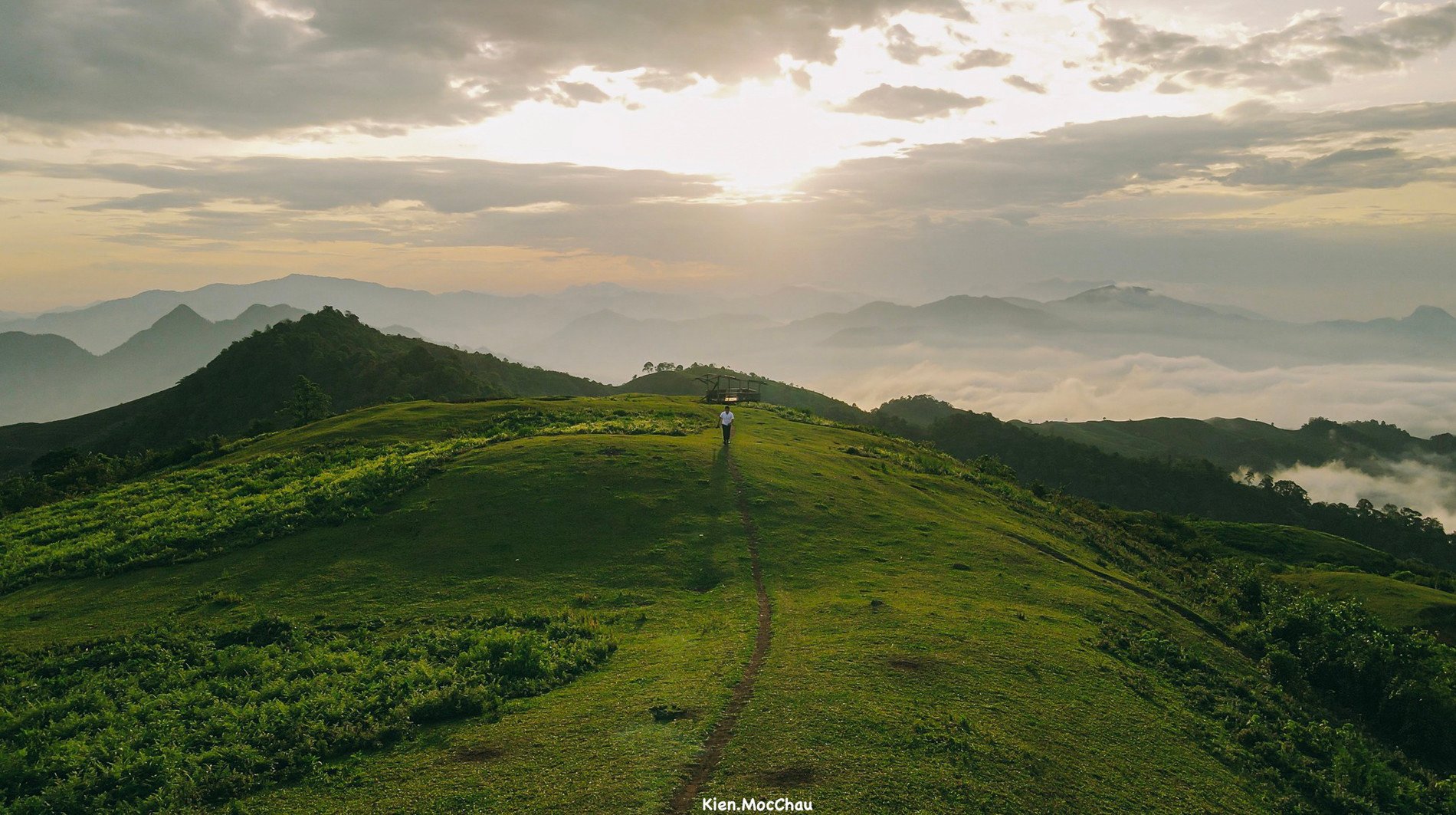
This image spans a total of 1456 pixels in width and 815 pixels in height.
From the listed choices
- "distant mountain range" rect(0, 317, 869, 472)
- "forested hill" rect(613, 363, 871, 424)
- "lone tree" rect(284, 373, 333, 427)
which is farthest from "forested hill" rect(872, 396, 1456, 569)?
"lone tree" rect(284, 373, 333, 427)

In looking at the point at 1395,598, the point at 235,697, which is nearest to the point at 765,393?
the point at 1395,598

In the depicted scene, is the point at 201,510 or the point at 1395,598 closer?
the point at 201,510

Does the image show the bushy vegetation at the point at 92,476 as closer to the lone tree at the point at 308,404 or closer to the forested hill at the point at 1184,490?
the lone tree at the point at 308,404

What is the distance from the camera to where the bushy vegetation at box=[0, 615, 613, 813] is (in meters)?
12.6

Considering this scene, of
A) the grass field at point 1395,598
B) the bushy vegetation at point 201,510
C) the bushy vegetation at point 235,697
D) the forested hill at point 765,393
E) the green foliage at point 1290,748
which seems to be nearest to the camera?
the bushy vegetation at point 235,697

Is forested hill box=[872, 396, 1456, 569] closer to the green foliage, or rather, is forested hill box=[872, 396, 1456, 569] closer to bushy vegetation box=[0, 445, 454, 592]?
the green foliage

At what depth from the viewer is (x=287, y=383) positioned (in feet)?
470

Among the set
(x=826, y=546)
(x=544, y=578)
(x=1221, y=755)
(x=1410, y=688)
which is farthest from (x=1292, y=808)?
(x=544, y=578)

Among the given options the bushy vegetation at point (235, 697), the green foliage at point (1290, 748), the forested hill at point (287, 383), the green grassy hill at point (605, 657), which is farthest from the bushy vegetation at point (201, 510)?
the forested hill at point (287, 383)

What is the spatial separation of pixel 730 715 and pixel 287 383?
156077 mm

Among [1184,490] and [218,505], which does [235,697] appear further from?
[1184,490]

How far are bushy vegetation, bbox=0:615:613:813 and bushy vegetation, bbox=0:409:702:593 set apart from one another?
30.8ft

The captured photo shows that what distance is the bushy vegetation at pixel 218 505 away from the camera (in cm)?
2773

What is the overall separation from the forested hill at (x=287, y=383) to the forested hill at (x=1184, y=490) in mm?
90771
